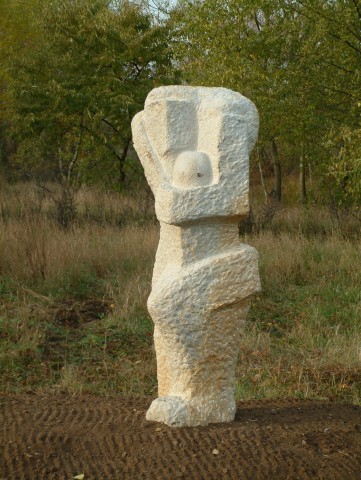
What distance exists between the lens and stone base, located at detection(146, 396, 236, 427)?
153 inches

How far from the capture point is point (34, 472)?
11.5ft

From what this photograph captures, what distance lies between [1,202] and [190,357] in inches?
344

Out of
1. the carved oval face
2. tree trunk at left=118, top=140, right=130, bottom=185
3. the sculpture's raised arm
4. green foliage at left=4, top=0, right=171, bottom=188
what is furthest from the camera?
tree trunk at left=118, top=140, right=130, bottom=185

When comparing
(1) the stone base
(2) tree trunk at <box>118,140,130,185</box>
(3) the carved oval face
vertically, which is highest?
(3) the carved oval face

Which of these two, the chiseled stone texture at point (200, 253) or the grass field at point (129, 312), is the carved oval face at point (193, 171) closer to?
the chiseled stone texture at point (200, 253)

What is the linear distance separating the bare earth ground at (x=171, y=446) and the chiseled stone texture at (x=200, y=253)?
21cm

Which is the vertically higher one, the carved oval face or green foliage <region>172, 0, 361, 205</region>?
green foliage <region>172, 0, 361, 205</region>

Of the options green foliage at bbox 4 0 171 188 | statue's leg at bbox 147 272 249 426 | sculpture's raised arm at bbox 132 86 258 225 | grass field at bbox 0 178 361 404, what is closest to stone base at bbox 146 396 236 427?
statue's leg at bbox 147 272 249 426

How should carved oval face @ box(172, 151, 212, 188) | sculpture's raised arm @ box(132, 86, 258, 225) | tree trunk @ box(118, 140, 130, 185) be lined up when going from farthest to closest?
tree trunk @ box(118, 140, 130, 185)
carved oval face @ box(172, 151, 212, 188)
sculpture's raised arm @ box(132, 86, 258, 225)

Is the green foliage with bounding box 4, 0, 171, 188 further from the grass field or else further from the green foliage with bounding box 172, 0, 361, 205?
the grass field

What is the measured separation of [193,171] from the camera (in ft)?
12.9

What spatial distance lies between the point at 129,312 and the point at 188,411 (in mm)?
3340

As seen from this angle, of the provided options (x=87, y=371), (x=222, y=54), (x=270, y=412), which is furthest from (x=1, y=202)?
(x=270, y=412)

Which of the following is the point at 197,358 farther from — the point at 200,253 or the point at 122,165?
the point at 122,165
